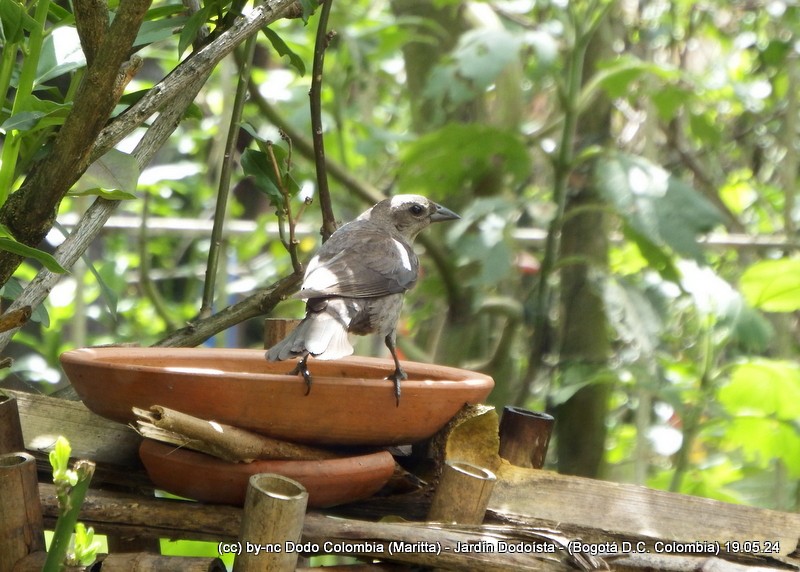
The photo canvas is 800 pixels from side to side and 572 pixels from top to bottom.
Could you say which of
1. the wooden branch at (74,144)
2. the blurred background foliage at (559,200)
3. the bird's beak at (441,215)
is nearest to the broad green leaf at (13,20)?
the blurred background foliage at (559,200)

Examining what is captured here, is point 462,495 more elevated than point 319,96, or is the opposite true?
point 319,96

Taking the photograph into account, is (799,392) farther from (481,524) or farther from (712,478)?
(481,524)

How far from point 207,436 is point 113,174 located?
0.53 metres

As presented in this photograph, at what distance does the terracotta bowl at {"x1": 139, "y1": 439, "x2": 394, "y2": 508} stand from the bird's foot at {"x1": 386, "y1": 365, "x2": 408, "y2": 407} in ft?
0.38

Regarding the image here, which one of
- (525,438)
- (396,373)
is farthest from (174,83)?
(525,438)

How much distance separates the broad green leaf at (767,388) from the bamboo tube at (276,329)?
5.66 ft

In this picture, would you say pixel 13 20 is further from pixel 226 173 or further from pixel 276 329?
pixel 276 329

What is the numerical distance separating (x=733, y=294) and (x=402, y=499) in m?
1.90

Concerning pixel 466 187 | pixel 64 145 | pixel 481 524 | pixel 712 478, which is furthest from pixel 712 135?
pixel 64 145

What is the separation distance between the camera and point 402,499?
1.82 meters

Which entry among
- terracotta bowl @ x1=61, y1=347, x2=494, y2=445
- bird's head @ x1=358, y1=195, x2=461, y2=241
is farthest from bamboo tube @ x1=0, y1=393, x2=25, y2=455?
bird's head @ x1=358, y1=195, x2=461, y2=241

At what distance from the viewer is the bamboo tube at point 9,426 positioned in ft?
5.20

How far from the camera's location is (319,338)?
188 cm

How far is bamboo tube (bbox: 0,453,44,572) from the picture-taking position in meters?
1.39
